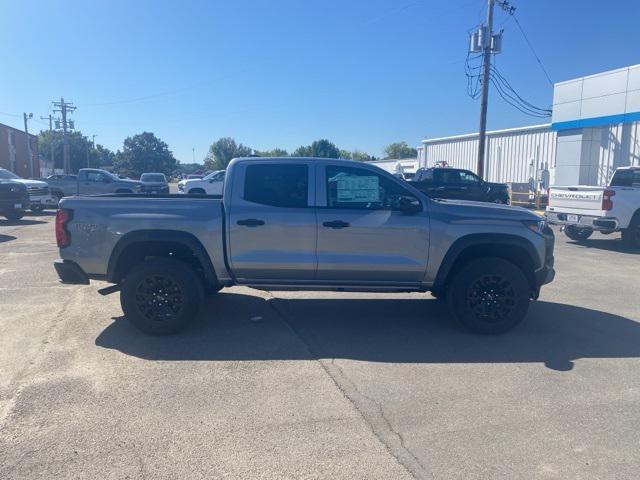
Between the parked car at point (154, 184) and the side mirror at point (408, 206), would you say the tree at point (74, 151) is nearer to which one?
the parked car at point (154, 184)

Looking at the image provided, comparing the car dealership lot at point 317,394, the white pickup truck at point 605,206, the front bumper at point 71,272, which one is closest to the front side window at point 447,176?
the white pickup truck at point 605,206

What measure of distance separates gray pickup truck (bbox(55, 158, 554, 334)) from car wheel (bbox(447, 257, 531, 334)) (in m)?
0.01

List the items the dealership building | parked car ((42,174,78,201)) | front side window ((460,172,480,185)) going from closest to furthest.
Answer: the dealership building, front side window ((460,172,480,185)), parked car ((42,174,78,201))

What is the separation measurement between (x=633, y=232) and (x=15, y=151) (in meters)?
60.4

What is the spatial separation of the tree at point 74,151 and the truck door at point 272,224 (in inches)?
3536

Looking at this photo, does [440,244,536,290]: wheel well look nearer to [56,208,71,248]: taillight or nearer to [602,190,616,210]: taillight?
[56,208,71,248]: taillight

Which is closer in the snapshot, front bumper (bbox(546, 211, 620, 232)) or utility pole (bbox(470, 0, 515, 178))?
front bumper (bbox(546, 211, 620, 232))

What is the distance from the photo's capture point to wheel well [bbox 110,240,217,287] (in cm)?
586

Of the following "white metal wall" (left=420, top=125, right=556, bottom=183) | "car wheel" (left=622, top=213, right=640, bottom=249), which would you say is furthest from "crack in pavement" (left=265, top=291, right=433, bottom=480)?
"white metal wall" (left=420, top=125, right=556, bottom=183)

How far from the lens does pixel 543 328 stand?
6273mm

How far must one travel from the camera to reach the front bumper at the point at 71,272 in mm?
5812

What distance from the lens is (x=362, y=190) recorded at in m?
5.94

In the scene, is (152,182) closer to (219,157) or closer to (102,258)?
(102,258)

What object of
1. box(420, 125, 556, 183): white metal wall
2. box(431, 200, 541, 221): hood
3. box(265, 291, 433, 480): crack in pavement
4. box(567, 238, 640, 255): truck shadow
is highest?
box(420, 125, 556, 183): white metal wall
